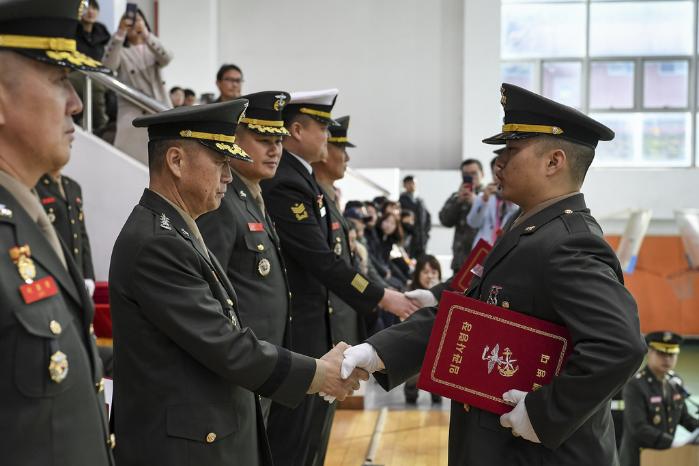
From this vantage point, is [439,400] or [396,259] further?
[396,259]

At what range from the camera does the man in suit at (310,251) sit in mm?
3664

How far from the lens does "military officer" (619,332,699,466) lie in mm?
5129

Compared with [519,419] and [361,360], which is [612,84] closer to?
[361,360]

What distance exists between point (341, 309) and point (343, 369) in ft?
4.15

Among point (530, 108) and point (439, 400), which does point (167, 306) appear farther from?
point (439, 400)

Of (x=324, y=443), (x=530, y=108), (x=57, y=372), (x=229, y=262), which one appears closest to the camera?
(x=57, y=372)

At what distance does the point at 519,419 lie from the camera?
220 centimetres

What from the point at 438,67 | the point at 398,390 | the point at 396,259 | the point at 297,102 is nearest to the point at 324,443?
the point at 297,102

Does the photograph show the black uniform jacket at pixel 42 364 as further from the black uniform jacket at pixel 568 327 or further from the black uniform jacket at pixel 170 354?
the black uniform jacket at pixel 568 327

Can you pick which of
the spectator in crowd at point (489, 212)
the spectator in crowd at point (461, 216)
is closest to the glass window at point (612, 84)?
the spectator in crowd at point (461, 216)

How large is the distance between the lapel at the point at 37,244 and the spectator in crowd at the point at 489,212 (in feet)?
16.8

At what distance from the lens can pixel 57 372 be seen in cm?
149

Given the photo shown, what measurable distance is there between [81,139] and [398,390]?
10.3 ft

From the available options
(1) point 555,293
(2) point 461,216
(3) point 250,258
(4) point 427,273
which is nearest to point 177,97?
(2) point 461,216
